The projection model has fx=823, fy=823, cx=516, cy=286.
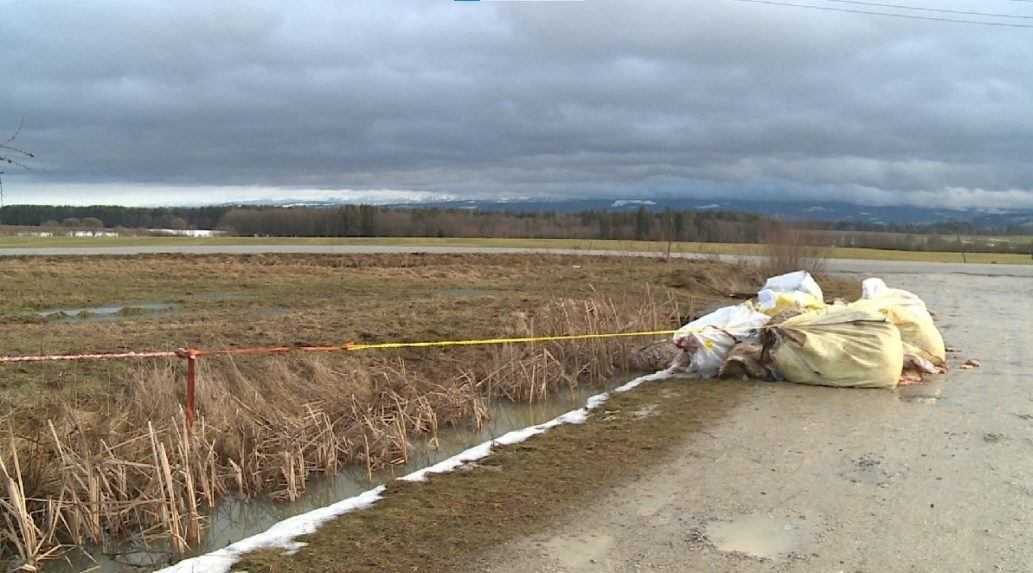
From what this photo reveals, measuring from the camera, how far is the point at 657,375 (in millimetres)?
11531

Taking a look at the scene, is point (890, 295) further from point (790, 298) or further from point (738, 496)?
point (738, 496)

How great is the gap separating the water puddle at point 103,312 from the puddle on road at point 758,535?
1445 cm

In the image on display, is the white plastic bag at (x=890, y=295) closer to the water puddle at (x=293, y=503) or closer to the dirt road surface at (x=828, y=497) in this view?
the dirt road surface at (x=828, y=497)

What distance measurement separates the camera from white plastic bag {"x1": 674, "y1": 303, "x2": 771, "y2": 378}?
11.2 m

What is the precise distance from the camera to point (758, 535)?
17.5 ft

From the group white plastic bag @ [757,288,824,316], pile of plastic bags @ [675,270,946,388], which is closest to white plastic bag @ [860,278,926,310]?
pile of plastic bags @ [675,270,946,388]

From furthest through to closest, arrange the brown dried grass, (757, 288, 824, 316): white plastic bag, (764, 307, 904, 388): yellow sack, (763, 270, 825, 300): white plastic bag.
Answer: (763, 270, 825, 300): white plastic bag
(757, 288, 824, 316): white plastic bag
(764, 307, 904, 388): yellow sack
the brown dried grass

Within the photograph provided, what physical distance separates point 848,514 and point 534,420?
466 cm

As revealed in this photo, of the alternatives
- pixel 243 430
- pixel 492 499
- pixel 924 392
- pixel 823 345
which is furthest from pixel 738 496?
pixel 924 392

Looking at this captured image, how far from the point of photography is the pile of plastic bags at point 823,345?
10.2 meters

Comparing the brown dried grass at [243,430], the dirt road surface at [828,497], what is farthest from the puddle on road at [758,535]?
the brown dried grass at [243,430]

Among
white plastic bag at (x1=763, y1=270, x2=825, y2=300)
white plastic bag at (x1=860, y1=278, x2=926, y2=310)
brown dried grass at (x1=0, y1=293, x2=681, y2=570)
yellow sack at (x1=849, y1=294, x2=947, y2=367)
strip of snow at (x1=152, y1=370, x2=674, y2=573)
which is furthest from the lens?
white plastic bag at (x1=763, y1=270, x2=825, y2=300)

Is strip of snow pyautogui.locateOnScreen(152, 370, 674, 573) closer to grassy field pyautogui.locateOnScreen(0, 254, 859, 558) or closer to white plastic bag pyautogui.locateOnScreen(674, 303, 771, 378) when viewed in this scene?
grassy field pyautogui.locateOnScreen(0, 254, 859, 558)

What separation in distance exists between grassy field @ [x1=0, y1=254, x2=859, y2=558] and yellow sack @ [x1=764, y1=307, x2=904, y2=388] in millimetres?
2778
